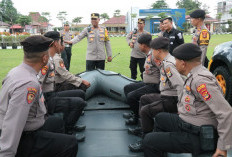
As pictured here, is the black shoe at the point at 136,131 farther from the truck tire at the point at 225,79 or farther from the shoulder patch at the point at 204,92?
the truck tire at the point at 225,79

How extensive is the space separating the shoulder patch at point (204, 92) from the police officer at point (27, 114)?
3.61ft

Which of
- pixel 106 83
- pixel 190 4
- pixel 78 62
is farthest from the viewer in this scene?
pixel 190 4

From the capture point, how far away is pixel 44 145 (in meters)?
1.77

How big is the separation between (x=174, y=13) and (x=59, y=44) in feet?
164

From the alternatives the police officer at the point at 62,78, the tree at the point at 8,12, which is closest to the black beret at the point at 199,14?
the police officer at the point at 62,78

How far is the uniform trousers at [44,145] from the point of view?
172 cm

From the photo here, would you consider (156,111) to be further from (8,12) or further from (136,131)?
(8,12)

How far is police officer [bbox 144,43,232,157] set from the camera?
165 cm

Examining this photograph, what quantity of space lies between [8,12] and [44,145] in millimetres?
67247

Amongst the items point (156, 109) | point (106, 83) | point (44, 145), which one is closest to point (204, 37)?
point (106, 83)

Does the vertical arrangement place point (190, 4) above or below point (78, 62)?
above

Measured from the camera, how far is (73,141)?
188 centimetres

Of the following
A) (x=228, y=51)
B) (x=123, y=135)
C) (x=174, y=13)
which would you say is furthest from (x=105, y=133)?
(x=174, y=13)

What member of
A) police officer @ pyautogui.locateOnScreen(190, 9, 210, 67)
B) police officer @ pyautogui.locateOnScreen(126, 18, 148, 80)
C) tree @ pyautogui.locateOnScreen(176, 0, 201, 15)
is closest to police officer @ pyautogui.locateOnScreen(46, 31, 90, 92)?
police officer @ pyautogui.locateOnScreen(126, 18, 148, 80)
